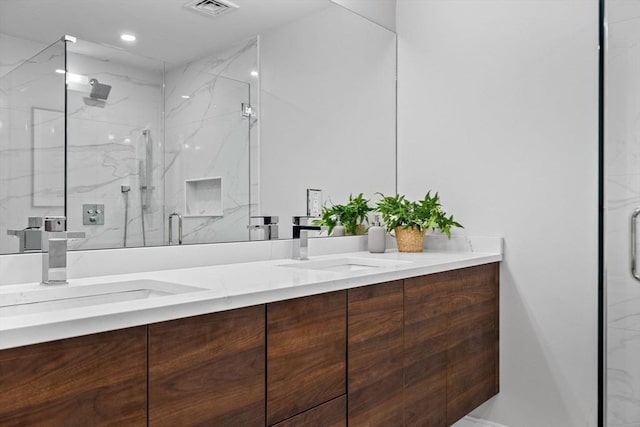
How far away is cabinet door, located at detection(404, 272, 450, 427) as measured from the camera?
1.77 metres

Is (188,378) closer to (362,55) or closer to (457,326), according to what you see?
(457,326)

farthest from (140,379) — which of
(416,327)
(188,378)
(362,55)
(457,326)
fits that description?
(362,55)

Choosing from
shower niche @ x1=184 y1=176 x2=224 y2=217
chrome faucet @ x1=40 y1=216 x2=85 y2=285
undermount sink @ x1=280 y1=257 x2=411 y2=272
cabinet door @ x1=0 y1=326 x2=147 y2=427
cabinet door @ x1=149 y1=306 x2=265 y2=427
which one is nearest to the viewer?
cabinet door @ x1=0 y1=326 x2=147 y2=427

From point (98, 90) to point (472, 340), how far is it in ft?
5.49

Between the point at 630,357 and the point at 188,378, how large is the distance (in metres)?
1.45

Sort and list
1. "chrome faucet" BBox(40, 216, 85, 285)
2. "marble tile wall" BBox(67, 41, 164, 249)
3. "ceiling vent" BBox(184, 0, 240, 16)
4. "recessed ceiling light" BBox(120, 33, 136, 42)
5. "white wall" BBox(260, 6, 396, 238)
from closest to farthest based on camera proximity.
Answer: "chrome faucet" BBox(40, 216, 85, 285) < "marble tile wall" BBox(67, 41, 164, 249) < "recessed ceiling light" BBox(120, 33, 136, 42) < "ceiling vent" BBox(184, 0, 240, 16) < "white wall" BBox(260, 6, 396, 238)

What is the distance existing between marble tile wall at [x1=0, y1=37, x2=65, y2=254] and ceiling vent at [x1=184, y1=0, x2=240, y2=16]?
0.54 m

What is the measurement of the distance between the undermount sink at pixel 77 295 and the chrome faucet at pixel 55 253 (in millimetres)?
38

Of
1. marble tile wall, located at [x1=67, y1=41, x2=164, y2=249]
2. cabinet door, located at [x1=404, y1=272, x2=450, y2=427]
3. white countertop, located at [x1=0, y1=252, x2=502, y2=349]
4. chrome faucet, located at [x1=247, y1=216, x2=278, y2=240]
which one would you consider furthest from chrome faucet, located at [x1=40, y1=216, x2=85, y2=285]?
cabinet door, located at [x1=404, y1=272, x2=450, y2=427]

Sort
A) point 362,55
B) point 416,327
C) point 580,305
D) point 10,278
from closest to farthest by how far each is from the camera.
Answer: point 10,278 < point 416,327 < point 580,305 < point 362,55

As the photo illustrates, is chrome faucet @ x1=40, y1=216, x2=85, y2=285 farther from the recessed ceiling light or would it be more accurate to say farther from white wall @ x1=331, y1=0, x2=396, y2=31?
white wall @ x1=331, y1=0, x2=396, y2=31

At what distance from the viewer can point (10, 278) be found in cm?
136

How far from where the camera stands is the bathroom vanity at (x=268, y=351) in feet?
2.98

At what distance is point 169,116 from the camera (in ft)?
5.57
